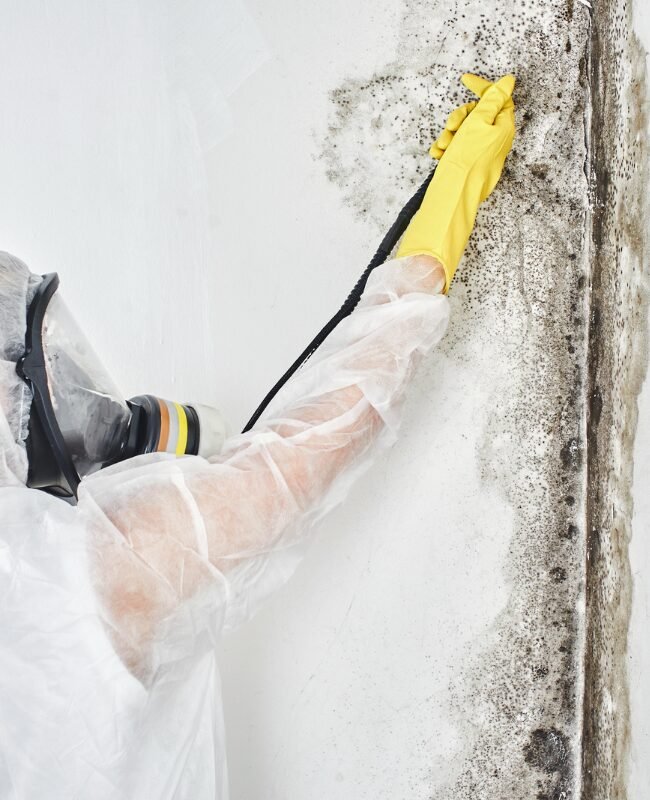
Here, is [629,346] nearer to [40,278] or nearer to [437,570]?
[437,570]

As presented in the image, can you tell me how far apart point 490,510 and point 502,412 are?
0.17 m

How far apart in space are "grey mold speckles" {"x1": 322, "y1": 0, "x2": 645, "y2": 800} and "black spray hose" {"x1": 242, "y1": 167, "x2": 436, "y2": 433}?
16 cm

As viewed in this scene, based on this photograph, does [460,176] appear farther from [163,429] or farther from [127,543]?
[127,543]

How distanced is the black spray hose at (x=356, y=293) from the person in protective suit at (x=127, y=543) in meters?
0.11

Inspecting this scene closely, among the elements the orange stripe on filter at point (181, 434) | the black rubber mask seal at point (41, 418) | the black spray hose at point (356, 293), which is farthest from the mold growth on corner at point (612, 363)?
the black rubber mask seal at point (41, 418)

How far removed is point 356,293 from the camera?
0.98 meters

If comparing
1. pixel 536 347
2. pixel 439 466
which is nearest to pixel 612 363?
pixel 536 347

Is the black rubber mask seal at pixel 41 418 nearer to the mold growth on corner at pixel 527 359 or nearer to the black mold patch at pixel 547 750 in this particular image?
the mold growth on corner at pixel 527 359

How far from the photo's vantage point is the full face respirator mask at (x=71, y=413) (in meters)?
0.62

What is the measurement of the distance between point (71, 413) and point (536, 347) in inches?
31.0

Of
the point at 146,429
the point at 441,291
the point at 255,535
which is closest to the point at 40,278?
the point at 146,429

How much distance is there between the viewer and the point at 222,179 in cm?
121

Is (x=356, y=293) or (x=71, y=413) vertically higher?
(x=71, y=413)

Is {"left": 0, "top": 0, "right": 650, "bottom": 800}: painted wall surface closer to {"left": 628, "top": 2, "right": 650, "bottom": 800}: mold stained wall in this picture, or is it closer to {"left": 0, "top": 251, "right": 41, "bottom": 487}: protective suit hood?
{"left": 628, "top": 2, "right": 650, "bottom": 800}: mold stained wall
